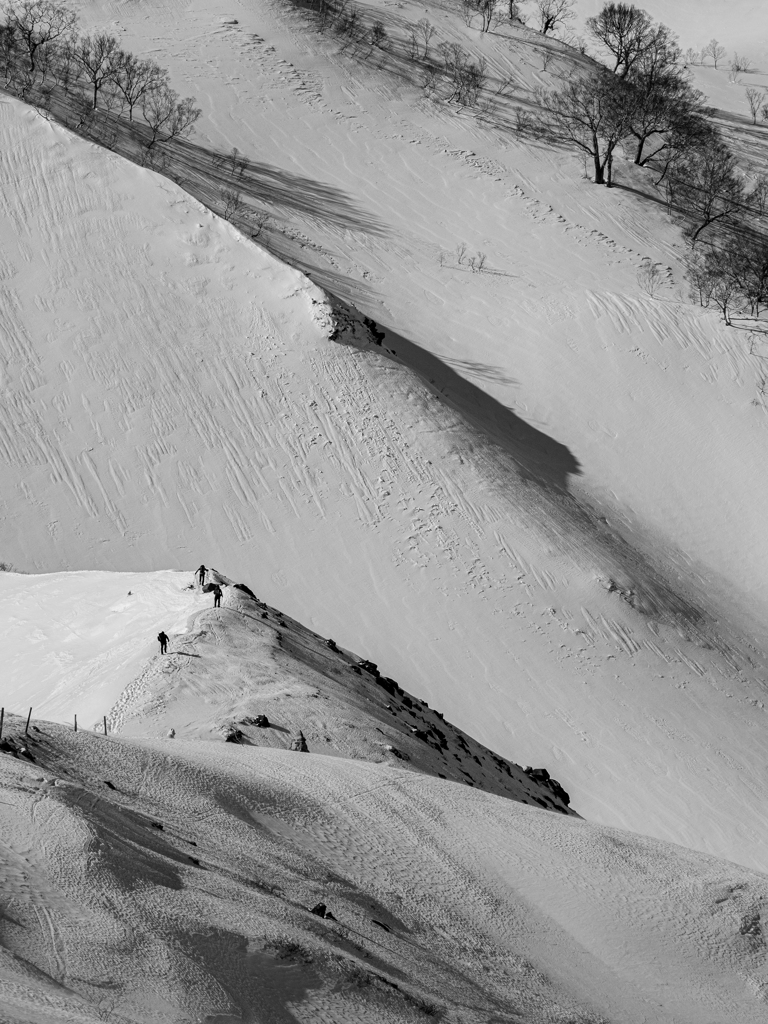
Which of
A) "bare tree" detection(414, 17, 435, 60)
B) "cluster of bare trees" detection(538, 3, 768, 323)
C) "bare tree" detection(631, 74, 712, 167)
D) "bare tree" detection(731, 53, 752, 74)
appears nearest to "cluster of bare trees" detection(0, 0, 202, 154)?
"bare tree" detection(414, 17, 435, 60)

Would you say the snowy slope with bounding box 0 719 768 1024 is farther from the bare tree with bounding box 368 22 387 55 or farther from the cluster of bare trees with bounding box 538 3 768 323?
the bare tree with bounding box 368 22 387 55

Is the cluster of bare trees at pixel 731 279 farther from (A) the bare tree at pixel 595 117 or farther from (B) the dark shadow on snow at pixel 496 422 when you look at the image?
(B) the dark shadow on snow at pixel 496 422

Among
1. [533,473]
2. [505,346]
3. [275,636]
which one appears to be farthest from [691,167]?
[275,636]

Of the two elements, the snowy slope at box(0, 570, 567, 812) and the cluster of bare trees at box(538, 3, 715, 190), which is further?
the cluster of bare trees at box(538, 3, 715, 190)

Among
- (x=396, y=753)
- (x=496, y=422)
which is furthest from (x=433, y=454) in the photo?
(x=396, y=753)

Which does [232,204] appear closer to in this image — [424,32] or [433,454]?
[433,454]

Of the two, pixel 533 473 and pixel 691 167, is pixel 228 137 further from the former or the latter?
pixel 533 473

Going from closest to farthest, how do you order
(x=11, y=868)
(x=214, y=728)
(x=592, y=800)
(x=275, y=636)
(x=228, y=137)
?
(x=11, y=868) → (x=214, y=728) → (x=275, y=636) → (x=592, y=800) → (x=228, y=137)
